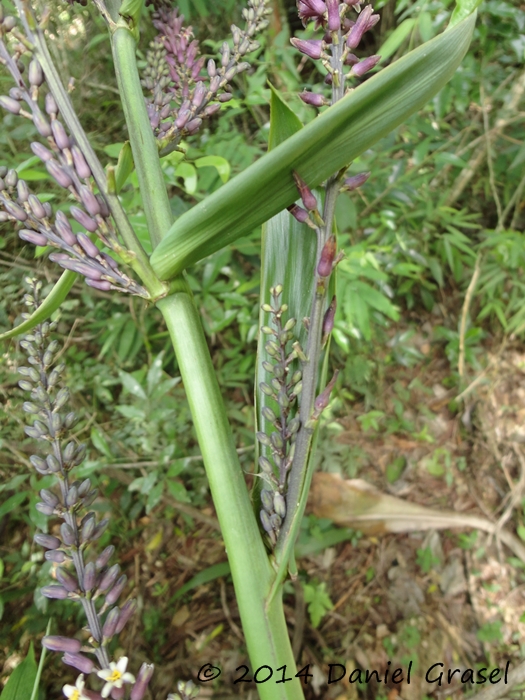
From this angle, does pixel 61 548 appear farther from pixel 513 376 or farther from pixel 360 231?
pixel 513 376

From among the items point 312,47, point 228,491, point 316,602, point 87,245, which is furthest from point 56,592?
point 316,602

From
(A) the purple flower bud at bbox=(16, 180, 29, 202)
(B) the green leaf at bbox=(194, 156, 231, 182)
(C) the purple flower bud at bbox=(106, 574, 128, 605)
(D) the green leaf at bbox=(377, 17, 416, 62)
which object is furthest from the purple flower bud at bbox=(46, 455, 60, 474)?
(D) the green leaf at bbox=(377, 17, 416, 62)

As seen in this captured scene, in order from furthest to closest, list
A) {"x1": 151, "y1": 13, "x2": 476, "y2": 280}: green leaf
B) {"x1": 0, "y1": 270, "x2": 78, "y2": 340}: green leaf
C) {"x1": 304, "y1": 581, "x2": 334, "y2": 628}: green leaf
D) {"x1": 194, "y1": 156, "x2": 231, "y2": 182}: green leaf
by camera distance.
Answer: {"x1": 304, "y1": 581, "x2": 334, "y2": 628}: green leaf < {"x1": 194, "y1": 156, "x2": 231, "y2": 182}: green leaf < {"x1": 0, "y1": 270, "x2": 78, "y2": 340}: green leaf < {"x1": 151, "y1": 13, "x2": 476, "y2": 280}: green leaf

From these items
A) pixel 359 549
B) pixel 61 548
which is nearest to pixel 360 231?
pixel 359 549

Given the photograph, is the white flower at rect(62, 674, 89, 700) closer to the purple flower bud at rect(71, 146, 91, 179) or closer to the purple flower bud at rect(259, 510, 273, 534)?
the purple flower bud at rect(259, 510, 273, 534)

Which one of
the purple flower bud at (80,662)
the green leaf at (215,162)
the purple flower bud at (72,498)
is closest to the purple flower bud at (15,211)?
the purple flower bud at (72,498)

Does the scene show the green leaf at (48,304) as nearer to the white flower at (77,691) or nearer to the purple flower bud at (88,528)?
the purple flower bud at (88,528)
